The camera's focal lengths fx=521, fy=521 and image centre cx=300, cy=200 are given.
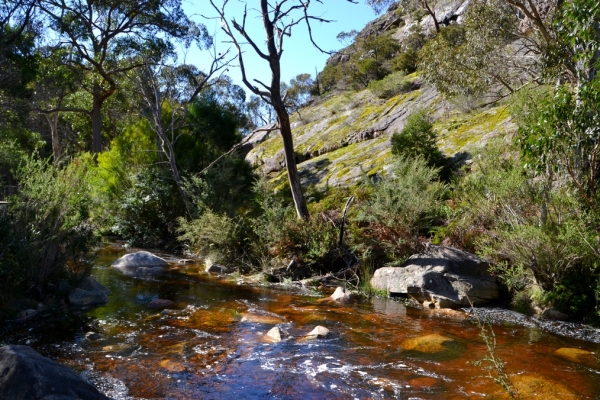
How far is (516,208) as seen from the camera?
919 cm

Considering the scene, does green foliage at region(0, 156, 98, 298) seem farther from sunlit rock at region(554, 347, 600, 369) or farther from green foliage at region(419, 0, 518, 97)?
green foliage at region(419, 0, 518, 97)

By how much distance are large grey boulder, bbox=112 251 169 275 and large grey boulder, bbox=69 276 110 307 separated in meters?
2.74

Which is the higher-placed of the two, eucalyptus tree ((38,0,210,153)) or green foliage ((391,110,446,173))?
eucalyptus tree ((38,0,210,153))

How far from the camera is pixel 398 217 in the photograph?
11.5 m

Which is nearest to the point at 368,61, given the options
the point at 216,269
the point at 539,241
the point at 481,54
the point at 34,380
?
the point at 481,54

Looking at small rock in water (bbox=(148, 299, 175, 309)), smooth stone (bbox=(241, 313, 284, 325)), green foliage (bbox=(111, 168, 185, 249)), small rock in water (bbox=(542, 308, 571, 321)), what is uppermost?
green foliage (bbox=(111, 168, 185, 249))

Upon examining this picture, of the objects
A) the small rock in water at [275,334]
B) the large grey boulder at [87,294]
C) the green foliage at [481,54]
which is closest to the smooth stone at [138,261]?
the large grey boulder at [87,294]

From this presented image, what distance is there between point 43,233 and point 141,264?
505 cm

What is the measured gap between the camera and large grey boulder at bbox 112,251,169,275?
504 inches

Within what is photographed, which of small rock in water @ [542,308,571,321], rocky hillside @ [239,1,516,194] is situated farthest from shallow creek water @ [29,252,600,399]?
rocky hillside @ [239,1,516,194]

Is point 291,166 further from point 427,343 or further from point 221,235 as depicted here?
point 427,343

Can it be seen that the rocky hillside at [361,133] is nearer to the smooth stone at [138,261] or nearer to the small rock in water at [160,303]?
the smooth stone at [138,261]

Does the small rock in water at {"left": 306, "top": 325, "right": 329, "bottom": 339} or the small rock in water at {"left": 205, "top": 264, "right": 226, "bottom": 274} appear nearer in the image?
the small rock in water at {"left": 306, "top": 325, "right": 329, "bottom": 339}

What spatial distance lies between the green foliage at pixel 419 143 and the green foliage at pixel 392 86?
9739mm
